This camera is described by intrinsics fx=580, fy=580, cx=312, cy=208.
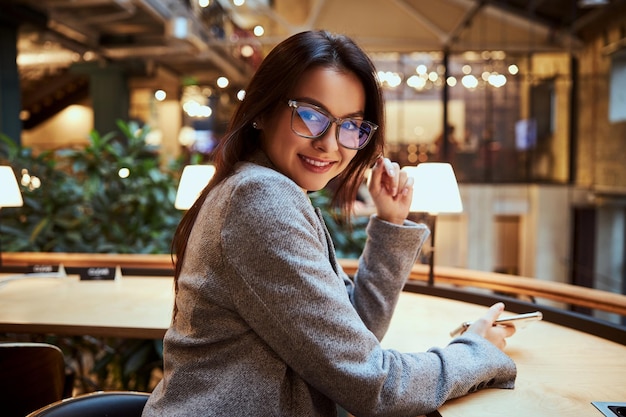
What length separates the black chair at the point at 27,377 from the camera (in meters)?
1.68

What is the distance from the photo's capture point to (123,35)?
33.6 feet

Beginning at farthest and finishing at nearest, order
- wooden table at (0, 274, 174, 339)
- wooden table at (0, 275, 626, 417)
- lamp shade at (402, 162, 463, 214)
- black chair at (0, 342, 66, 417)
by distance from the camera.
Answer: lamp shade at (402, 162, 463, 214) < wooden table at (0, 274, 174, 339) < black chair at (0, 342, 66, 417) < wooden table at (0, 275, 626, 417)

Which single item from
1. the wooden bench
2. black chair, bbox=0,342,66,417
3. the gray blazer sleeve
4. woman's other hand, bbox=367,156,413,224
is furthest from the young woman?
the wooden bench

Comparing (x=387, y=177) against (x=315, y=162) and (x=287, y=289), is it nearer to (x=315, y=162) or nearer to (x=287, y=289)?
(x=315, y=162)

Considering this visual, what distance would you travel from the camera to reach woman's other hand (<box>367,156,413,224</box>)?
135cm

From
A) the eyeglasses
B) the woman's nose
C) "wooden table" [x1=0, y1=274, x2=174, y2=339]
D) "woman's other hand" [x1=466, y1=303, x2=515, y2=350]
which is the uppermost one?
the eyeglasses

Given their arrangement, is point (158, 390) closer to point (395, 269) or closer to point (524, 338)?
point (395, 269)

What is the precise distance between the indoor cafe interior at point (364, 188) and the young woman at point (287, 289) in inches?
4.2

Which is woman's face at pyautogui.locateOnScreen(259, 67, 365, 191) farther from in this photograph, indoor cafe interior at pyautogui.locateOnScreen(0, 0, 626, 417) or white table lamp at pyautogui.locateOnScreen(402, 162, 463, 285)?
white table lamp at pyautogui.locateOnScreen(402, 162, 463, 285)

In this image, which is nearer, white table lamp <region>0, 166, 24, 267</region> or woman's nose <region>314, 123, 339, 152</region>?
woman's nose <region>314, 123, 339, 152</region>

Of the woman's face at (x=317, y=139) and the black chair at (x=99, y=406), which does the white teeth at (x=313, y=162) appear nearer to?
the woman's face at (x=317, y=139)

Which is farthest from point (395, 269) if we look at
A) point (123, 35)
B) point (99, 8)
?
point (123, 35)

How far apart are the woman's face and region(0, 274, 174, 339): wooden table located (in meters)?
1.04

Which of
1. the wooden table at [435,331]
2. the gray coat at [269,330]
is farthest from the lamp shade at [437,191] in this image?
the gray coat at [269,330]
